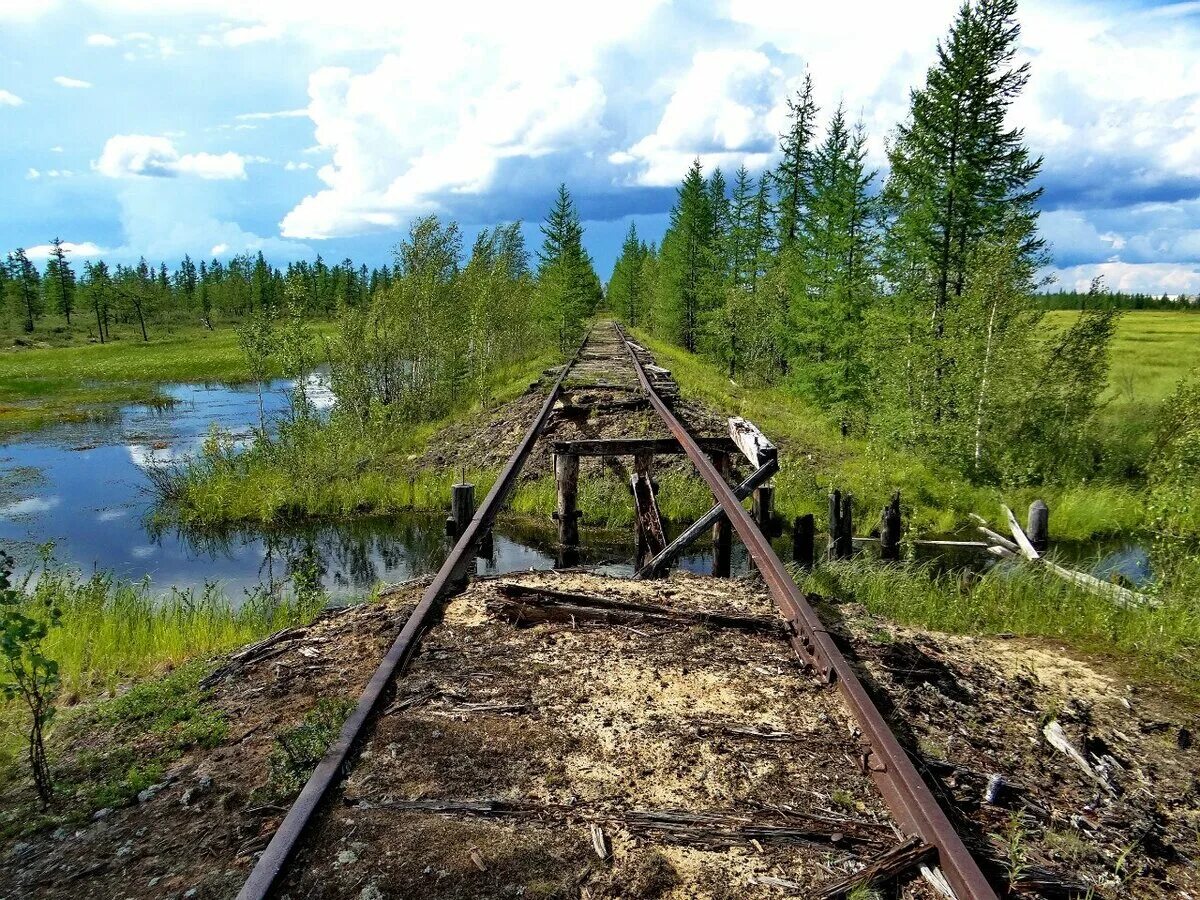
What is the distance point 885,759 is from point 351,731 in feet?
7.00

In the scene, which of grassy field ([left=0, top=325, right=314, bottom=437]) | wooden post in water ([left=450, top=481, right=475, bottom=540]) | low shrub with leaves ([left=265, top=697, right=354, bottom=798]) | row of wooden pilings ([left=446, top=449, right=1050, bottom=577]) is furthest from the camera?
grassy field ([left=0, top=325, right=314, bottom=437])

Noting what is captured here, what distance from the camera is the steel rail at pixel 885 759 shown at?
224 centimetres

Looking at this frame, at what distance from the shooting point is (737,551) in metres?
10.9

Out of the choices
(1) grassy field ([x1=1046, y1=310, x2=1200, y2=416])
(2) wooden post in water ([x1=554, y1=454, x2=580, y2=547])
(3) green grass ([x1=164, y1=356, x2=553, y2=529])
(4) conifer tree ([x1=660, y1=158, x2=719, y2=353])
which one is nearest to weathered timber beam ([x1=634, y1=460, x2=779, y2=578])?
(2) wooden post in water ([x1=554, y1=454, x2=580, y2=547])

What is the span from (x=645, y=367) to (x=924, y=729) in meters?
16.6

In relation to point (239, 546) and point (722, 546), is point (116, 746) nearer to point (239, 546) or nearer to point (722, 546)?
point (722, 546)

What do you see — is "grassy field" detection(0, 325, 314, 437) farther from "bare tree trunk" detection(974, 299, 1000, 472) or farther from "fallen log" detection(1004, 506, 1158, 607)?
"fallen log" detection(1004, 506, 1158, 607)

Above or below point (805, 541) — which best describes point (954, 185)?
above

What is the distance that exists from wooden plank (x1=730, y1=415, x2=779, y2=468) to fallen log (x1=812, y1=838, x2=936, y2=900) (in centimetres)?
510

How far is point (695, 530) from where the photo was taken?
7.11 meters

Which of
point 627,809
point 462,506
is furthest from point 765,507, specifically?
point 627,809

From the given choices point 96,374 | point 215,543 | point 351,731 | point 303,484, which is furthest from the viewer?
point 96,374

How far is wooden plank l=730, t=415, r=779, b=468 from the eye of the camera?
751 cm

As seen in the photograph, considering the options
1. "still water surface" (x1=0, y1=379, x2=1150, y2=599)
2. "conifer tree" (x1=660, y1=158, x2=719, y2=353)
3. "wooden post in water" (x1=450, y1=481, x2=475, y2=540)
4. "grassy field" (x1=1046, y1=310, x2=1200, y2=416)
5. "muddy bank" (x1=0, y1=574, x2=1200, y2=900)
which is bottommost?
"still water surface" (x1=0, y1=379, x2=1150, y2=599)
